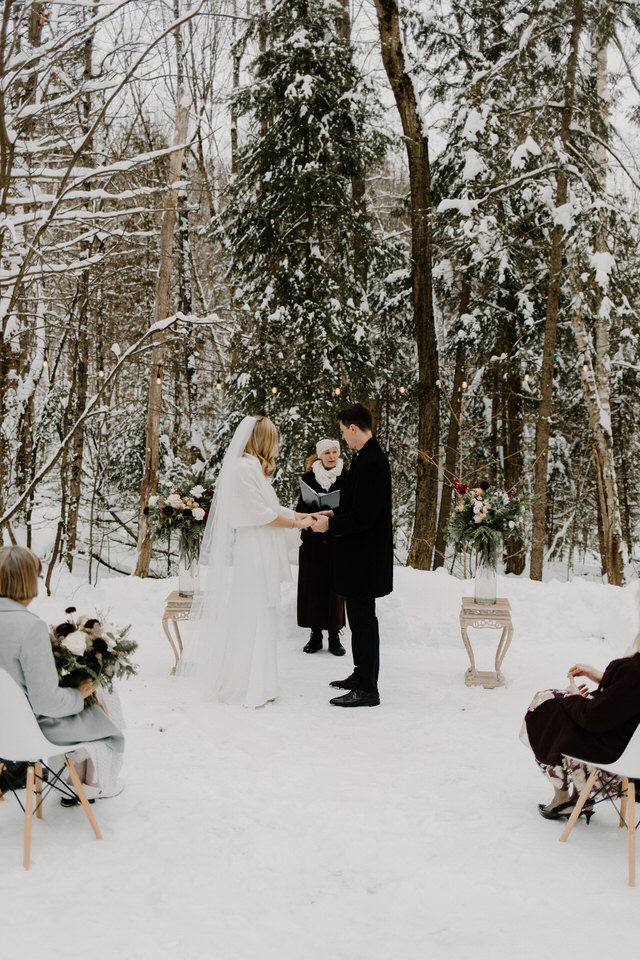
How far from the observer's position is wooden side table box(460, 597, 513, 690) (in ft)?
19.6

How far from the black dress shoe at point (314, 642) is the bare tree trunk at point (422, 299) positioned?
417 centimetres

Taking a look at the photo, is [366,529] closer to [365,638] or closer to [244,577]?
[365,638]

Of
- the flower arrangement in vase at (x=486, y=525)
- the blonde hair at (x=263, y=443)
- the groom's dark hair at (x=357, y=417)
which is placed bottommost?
the flower arrangement in vase at (x=486, y=525)

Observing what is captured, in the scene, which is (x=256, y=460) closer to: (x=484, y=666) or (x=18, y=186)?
(x=484, y=666)

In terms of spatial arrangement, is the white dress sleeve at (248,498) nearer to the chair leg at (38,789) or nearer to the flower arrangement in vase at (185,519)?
the flower arrangement in vase at (185,519)

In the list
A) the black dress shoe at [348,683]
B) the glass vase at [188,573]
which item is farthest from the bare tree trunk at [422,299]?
the glass vase at [188,573]

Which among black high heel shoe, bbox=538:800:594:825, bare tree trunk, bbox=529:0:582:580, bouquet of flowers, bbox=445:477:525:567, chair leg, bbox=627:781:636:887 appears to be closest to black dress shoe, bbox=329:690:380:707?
bouquet of flowers, bbox=445:477:525:567

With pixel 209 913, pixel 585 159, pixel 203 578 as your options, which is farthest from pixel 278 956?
pixel 585 159

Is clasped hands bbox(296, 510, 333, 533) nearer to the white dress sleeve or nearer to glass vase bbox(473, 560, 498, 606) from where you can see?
the white dress sleeve

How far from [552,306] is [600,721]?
9600 mm

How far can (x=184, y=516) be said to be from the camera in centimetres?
639

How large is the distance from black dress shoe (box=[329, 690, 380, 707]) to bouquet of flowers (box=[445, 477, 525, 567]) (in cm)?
148

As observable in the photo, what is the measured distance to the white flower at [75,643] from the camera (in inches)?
132

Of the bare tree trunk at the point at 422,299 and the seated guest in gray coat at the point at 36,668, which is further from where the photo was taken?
the bare tree trunk at the point at 422,299
